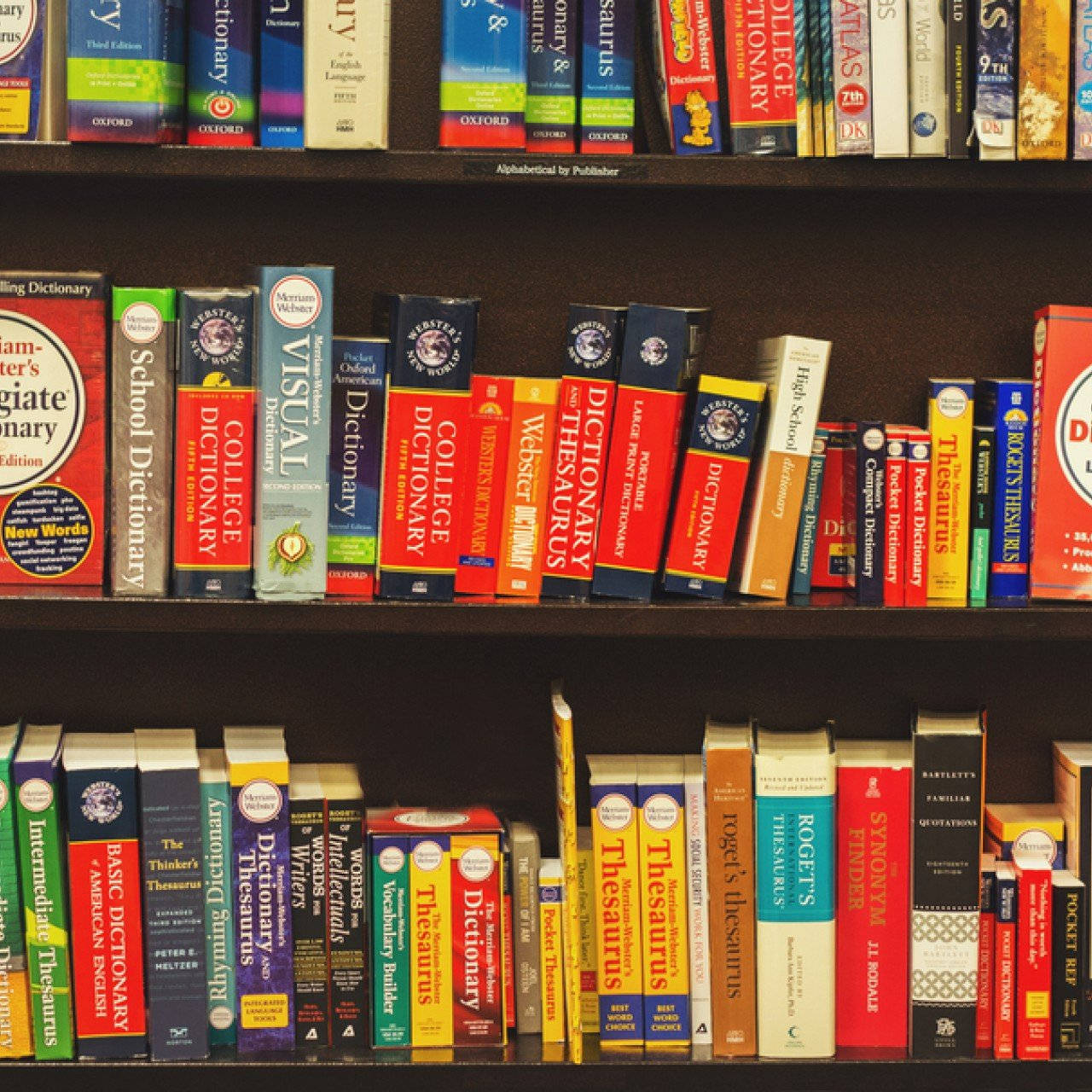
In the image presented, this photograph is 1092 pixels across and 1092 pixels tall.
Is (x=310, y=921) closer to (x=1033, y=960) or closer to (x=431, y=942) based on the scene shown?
(x=431, y=942)

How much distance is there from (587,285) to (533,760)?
0.56 m

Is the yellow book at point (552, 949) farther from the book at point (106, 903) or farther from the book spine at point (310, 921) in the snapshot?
the book at point (106, 903)

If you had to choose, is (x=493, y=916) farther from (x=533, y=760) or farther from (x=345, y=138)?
(x=345, y=138)

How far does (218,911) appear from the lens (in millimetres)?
1470

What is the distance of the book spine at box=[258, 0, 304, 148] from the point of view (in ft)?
4.51

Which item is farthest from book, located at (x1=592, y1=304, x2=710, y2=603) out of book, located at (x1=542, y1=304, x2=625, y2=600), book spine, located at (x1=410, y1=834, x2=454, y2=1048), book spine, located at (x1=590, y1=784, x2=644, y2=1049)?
book spine, located at (x1=410, y1=834, x2=454, y2=1048)

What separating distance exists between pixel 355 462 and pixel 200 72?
1.34 ft

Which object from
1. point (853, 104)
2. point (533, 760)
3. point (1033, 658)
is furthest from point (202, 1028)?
point (853, 104)

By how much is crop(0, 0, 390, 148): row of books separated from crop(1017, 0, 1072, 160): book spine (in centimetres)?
62

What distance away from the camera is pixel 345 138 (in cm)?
136

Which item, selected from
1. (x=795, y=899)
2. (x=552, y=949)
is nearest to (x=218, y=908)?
(x=552, y=949)

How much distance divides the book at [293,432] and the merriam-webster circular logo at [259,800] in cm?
20

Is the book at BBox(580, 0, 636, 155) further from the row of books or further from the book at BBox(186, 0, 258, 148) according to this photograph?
the book at BBox(186, 0, 258, 148)

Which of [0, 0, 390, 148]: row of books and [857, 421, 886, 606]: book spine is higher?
[0, 0, 390, 148]: row of books
